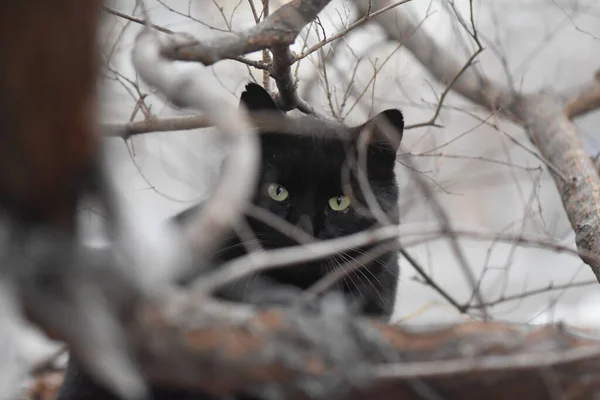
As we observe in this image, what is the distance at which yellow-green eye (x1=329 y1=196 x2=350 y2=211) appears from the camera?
2.14m

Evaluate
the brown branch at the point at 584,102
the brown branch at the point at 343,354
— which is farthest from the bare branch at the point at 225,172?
the brown branch at the point at 584,102

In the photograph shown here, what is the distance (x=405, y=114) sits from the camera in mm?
3430

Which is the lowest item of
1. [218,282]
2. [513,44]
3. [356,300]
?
[356,300]

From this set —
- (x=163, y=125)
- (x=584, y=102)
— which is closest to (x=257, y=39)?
(x=163, y=125)

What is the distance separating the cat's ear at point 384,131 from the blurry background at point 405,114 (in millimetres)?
121

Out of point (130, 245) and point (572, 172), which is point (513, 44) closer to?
point (572, 172)

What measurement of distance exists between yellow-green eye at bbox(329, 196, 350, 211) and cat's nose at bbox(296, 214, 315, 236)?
16cm

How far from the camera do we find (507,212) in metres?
6.17

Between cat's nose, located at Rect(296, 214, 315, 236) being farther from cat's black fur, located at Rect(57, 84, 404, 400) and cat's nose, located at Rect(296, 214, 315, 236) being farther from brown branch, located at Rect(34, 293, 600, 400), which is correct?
brown branch, located at Rect(34, 293, 600, 400)

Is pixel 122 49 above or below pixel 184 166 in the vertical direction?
above

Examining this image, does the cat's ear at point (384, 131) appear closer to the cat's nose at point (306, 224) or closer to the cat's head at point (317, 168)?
the cat's head at point (317, 168)

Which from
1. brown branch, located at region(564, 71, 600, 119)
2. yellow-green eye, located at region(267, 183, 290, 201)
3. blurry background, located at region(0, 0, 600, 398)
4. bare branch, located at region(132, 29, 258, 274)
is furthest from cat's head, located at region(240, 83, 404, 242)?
brown branch, located at region(564, 71, 600, 119)

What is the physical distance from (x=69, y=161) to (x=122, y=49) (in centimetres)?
164

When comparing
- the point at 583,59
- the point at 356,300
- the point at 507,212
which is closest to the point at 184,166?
the point at 356,300
